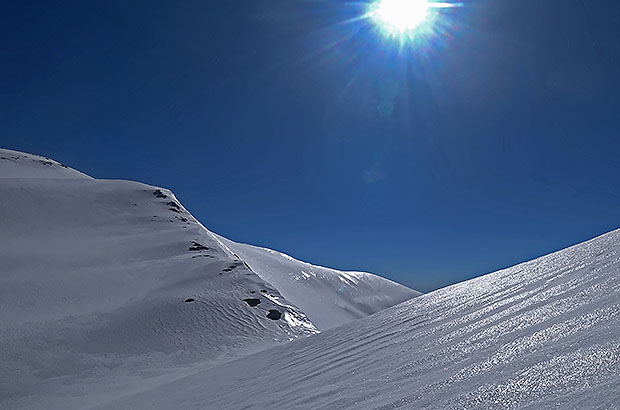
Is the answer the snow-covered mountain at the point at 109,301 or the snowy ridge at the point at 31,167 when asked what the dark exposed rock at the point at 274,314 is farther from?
the snowy ridge at the point at 31,167

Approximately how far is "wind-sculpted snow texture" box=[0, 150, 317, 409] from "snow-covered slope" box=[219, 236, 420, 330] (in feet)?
68.4

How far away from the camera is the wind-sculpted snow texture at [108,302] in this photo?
49.1 ft

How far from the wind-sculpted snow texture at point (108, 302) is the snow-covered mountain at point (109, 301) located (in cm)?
7

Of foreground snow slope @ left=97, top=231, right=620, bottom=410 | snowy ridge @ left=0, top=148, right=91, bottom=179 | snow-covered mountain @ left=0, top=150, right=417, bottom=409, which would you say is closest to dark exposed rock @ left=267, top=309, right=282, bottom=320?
snow-covered mountain @ left=0, top=150, right=417, bottom=409

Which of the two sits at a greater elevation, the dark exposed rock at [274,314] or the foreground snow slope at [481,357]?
the dark exposed rock at [274,314]

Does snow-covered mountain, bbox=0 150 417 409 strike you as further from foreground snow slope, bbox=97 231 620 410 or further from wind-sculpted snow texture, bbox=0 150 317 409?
foreground snow slope, bbox=97 231 620 410

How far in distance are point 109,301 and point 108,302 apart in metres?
0.14

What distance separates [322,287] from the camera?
63.8 metres

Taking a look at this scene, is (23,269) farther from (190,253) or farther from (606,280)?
(606,280)

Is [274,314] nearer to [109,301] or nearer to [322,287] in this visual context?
[109,301]

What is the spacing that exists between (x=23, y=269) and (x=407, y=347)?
27117 mm

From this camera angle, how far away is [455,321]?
4480 millimetres

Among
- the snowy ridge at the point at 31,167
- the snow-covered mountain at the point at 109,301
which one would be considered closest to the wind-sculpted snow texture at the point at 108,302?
the snow-covered mountain at the point at 109,301

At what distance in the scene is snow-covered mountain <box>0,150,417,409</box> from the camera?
1484 centimetres
